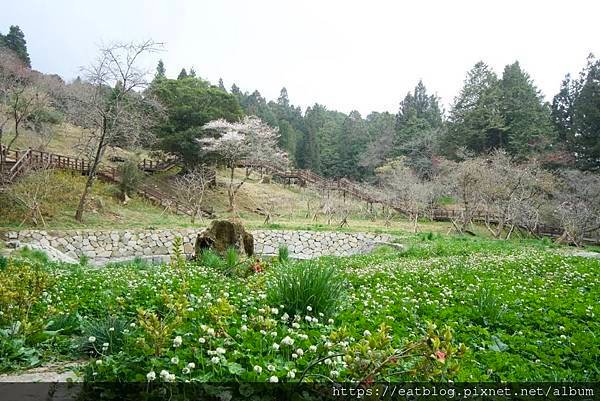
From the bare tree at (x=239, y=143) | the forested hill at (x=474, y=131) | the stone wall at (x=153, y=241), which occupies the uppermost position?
the forested hill at (x=474, y=131)

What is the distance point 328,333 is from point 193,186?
25.4 metres

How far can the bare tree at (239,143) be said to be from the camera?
29750mm

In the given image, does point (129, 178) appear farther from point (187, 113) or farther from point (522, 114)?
point (522, 114)

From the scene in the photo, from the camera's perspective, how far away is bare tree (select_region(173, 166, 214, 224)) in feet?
89.0

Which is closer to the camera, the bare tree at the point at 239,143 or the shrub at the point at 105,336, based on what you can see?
the shrub at the point at 105,336

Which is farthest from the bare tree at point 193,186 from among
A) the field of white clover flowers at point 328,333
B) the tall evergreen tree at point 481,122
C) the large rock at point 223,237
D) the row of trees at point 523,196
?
the tall evergreen tree at point 481,122

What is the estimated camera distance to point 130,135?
24359 mm

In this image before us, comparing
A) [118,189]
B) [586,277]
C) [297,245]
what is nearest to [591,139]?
[297,245]

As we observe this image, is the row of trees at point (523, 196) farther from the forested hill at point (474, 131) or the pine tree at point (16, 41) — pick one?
the pine tree at point (16, 41)

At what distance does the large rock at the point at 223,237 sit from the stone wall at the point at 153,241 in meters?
5.51

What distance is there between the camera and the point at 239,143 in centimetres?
3023

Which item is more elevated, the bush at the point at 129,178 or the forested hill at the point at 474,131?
the forested hill at the point at 474,131

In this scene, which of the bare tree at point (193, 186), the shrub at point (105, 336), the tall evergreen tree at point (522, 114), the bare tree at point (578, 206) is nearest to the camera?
the shrub at point (105, 336)

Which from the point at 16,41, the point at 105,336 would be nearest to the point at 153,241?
the point at 105,336
